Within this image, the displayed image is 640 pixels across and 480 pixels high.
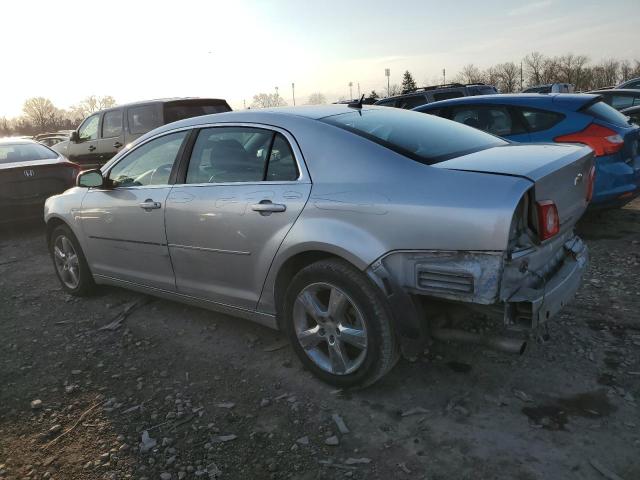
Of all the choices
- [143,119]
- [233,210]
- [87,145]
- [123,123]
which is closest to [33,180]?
[143,119]

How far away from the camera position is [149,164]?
13.6 ft

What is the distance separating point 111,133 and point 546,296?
978cm

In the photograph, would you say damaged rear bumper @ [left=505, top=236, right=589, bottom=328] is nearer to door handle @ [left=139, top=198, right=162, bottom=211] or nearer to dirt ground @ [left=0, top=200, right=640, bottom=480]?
dirt ground @ [left=0, top=200, right=640, bottom=480]

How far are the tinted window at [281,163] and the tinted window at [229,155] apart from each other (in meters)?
0.06

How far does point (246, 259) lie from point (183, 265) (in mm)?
687

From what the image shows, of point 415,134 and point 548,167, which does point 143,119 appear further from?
point 548,167

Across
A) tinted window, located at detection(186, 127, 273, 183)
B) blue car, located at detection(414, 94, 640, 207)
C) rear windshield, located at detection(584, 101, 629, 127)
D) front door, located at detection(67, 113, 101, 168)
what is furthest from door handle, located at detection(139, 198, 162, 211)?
front door, located at detection(67, 113, 101, 168)

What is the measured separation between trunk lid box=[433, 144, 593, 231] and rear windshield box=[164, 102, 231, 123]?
23.8 feet

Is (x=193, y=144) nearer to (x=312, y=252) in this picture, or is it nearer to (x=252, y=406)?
(x=312, y=252)

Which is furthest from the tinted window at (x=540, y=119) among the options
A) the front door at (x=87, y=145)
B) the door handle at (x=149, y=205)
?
the front door at (x=87, y=145)

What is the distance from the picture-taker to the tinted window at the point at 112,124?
402 inches

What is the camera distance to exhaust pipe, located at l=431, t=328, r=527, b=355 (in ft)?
8.38

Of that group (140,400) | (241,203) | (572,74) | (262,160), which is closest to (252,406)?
(140,400)

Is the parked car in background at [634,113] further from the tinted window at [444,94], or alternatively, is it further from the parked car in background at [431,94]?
the tinted window at [444,94]
